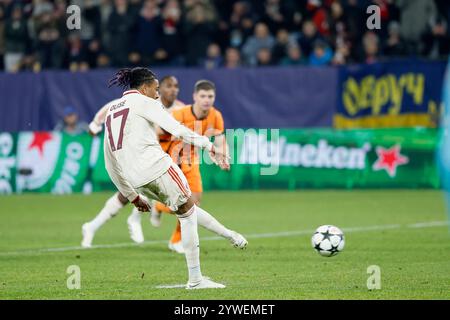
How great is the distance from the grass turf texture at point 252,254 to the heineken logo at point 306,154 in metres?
1.26

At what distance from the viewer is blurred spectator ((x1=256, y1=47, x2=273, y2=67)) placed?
25.2 m

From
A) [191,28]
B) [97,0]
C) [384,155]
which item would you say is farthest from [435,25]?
[97,0]

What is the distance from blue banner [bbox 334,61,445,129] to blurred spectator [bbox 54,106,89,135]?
6055 millimetres

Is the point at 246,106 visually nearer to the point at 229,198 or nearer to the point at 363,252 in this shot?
the point at 229,198

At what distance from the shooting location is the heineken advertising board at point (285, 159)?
2272 centimetres

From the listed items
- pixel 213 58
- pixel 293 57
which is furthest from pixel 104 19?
pixel 293 57

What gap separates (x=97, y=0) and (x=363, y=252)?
1540 centimetres

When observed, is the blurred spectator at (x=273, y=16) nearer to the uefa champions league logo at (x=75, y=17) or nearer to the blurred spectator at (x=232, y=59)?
the blurred spectator at (x=232, y=59)

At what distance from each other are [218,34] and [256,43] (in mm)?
1064

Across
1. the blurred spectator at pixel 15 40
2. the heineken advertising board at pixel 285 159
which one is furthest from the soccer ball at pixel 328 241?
the blurred spectator at pixel 15 40

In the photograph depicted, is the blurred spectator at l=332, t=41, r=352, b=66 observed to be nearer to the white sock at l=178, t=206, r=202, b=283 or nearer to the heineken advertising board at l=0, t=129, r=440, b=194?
the heineken advertising board at l=0, t=129, r=440, b=194

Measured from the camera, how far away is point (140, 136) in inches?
394

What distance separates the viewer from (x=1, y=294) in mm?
9969
